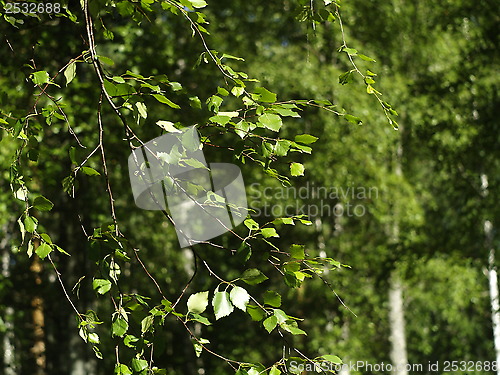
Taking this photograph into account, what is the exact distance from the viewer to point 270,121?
1429mm

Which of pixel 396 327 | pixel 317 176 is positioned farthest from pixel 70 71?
pixel 396 327

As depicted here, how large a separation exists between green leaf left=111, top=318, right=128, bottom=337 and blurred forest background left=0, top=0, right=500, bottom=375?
3.45 m

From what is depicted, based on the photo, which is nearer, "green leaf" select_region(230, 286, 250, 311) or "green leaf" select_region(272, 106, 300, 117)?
"green leaf" select_region(230, 286, 250, 311)

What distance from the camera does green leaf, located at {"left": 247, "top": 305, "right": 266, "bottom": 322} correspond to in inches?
53.0

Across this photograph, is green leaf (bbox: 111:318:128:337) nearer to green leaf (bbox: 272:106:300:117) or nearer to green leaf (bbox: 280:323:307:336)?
green leaf (bbox: 280:323:307:336)

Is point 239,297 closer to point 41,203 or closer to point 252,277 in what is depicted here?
point 252,277

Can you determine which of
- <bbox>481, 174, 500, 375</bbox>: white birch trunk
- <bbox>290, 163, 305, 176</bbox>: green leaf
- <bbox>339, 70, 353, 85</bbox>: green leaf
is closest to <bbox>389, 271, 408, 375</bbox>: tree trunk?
<bbox>481, 174, 500, 375</bbox>: white birch trunk

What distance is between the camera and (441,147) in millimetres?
5984

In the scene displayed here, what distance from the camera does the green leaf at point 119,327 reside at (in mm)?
1381

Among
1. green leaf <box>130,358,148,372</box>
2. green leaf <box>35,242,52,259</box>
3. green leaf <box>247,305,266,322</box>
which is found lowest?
green leaf <box>130,358,148,372</box>

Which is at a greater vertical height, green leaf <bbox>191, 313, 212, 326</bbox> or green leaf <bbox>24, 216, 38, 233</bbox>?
green leaf <bbox>24, 216, 38, 233</bbox>

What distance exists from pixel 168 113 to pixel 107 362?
10.7ft

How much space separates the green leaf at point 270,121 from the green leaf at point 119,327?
0.52 metres

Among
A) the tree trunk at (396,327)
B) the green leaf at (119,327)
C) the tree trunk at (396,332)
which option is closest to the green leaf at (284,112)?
the green leaf at (119,327)
